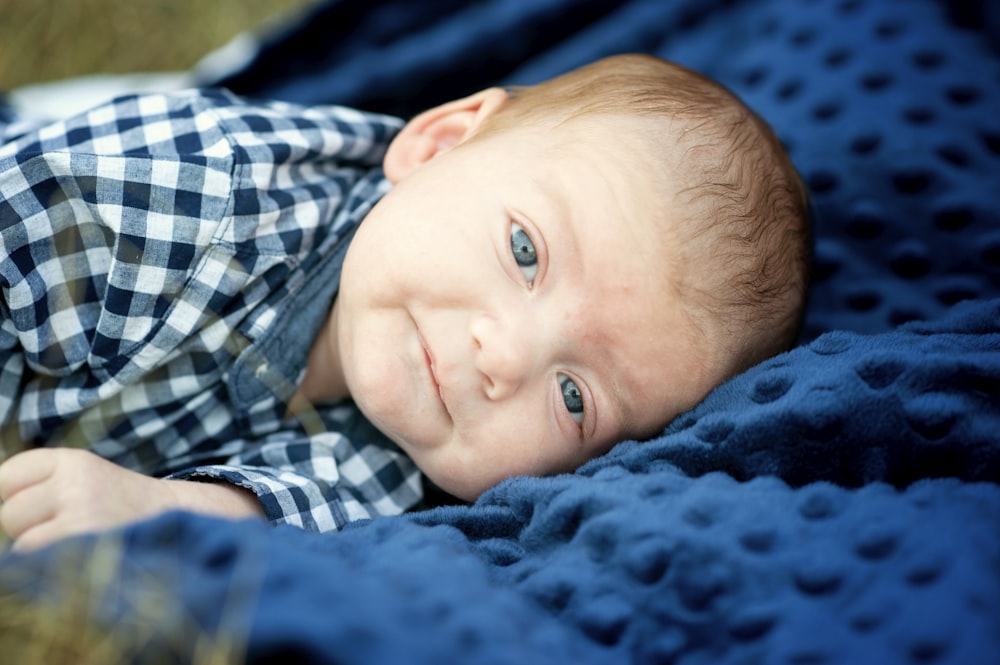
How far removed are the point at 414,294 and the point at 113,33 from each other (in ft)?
5.33

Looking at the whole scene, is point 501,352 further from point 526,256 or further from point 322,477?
point 322,477

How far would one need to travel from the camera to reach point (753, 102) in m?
1.75

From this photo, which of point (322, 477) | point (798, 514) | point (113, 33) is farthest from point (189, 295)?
point (113, 33)

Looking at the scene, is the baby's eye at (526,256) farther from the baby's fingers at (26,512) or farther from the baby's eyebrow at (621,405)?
the baby's fingers at (26,512)

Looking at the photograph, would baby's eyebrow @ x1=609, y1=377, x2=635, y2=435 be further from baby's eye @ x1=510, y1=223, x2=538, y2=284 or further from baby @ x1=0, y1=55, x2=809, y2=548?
baby's eye @ x1=510, y1=223, x2=538, y2=284

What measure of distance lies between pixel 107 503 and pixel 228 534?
1.01ft

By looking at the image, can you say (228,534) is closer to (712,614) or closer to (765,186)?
(712,614)

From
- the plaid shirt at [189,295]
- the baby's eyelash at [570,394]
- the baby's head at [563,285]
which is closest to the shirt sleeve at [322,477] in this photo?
the plaid shirt at [189,295]

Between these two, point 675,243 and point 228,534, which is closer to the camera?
point 228,534

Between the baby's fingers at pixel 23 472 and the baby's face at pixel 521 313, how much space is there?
0.40 meters

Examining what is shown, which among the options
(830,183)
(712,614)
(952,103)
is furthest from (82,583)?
(952,103)

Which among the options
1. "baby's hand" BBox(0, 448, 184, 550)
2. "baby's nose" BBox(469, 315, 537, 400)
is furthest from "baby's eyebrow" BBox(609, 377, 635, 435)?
"baby's hand" BBox(0, 448, 184, 550)

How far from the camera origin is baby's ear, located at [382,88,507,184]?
1461 mm

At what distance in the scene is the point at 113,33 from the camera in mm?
2344
